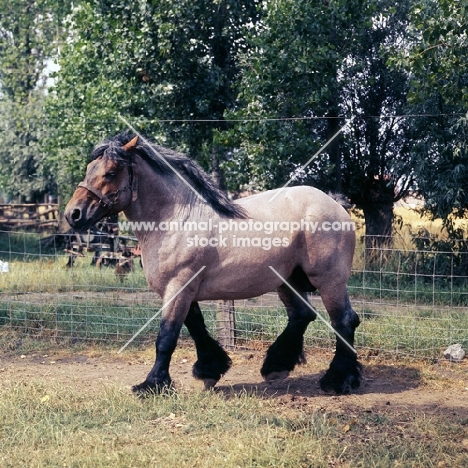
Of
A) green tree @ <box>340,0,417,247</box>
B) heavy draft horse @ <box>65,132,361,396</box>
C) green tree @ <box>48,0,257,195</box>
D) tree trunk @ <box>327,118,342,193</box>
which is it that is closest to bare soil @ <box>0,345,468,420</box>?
heavy draft horse @ <box>65,132,361,396</box>

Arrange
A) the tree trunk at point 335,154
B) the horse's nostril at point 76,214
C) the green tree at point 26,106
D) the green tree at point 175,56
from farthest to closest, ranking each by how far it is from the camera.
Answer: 1. the green tree at point 26,106
2. the tree trunk at point 335,154
3. the green tree at point 175,56
4. the horse's nostril at point 76,214

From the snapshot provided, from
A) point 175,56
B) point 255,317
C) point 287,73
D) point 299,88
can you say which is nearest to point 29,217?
point 175,56

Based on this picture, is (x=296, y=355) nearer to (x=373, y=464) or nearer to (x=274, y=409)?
(x=274, y=409)

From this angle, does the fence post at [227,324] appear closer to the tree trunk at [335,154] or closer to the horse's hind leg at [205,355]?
the horse's hind leg at [205,355]

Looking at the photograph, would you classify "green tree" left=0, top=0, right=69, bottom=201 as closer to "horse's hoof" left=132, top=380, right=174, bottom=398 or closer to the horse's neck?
the horse's neck

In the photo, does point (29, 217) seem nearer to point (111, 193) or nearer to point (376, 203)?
point (376, 203)

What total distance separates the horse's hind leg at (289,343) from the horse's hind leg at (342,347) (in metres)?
0.37

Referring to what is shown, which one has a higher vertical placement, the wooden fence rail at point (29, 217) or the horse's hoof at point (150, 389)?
the wooden fence rail at point (29, 217)

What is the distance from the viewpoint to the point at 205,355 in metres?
5.89

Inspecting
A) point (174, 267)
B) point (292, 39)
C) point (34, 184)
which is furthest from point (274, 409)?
point (34, 184)

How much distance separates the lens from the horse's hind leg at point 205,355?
5871 millimetres

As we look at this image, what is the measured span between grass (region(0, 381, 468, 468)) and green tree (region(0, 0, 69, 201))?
657 inches

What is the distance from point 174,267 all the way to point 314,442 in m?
1.95

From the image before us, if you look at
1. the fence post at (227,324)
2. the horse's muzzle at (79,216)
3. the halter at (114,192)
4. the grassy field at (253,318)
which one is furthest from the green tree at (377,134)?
the horse's muzzle at (79,216)
